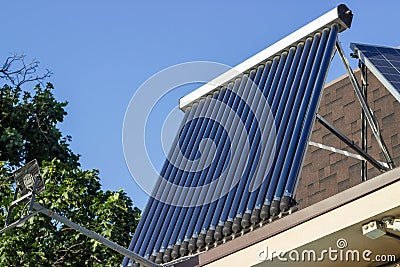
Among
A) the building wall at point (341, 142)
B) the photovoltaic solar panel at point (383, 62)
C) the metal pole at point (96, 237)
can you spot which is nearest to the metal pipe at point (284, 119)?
the photovoltaic solar panel at point (383, 62)

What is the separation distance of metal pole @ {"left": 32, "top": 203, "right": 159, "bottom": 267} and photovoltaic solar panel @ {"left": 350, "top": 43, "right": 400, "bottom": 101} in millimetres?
2413

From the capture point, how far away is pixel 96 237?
693cm

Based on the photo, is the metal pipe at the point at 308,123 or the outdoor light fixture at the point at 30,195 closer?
the outdoor light fixture at the point at 30,195

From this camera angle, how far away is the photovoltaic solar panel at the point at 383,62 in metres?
7.66

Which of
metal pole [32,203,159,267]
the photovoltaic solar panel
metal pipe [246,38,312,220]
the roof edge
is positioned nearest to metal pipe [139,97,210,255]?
the roof edge

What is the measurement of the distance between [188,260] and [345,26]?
2.41 m

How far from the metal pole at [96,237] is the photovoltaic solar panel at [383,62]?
2.41 meters

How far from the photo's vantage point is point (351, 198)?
614 centimetres

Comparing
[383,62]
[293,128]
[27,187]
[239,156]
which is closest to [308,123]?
[293,128]

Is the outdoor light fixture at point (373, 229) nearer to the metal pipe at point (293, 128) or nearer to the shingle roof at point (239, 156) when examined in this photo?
the shingle roof at point (239, 156)

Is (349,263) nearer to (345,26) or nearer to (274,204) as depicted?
(274,204)

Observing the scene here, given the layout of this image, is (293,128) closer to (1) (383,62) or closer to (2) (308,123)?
(2) (308,123)

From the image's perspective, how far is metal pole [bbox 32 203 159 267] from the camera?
21.9 feet

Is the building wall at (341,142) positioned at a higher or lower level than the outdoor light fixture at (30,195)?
higher
